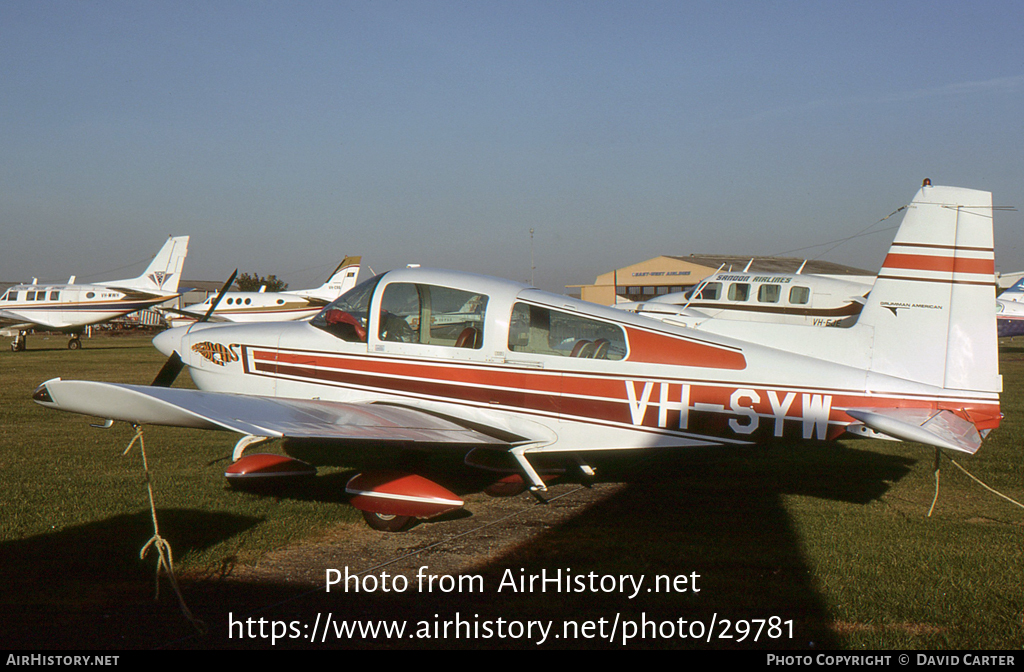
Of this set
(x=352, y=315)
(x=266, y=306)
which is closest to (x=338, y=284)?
(x=266, y=306)

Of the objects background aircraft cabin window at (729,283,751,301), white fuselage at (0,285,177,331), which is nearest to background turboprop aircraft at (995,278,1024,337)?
background aircraft cabin window at (729,283,751,301)

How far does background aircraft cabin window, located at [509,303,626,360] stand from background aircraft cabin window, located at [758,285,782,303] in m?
11.2

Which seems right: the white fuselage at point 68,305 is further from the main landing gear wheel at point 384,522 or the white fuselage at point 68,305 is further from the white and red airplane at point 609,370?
the main landing gear wheel at point 384,522

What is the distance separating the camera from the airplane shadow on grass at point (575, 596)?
140 inches

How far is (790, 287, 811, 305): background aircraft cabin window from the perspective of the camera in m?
15.6

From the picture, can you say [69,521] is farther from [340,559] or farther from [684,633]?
[684,633]

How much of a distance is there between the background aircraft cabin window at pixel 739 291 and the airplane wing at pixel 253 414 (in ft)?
38.1

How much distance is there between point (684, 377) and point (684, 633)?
2126 mm

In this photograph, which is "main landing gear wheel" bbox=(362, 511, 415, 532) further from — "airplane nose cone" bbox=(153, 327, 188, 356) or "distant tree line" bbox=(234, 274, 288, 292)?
"distant tree line" bbox=(234, 274, 288, 292)

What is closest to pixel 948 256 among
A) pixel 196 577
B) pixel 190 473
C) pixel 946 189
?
pixel 946 189

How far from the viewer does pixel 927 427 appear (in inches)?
175

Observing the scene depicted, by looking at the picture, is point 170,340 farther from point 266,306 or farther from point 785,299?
point 266,306

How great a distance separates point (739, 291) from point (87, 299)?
27.5m

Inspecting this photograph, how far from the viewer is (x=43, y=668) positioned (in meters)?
3.09
